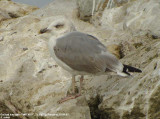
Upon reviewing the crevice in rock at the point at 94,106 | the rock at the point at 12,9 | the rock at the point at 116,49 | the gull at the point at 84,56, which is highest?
the gull at the point at 84,56

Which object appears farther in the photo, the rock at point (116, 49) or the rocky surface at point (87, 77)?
the rock at point (116, 49)

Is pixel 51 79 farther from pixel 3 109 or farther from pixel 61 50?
pixel 61 50

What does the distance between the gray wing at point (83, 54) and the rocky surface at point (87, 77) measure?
1.20ft

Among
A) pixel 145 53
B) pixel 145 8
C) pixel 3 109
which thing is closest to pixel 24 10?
pixel 145 8

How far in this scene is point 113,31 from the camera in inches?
284

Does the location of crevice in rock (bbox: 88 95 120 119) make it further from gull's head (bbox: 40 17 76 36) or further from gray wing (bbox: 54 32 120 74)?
gull's head (bbox: 40 17 76 36)

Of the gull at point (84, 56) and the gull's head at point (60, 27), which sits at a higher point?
the gull's head at point (60, 27)

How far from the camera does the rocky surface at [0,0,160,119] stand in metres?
4.31

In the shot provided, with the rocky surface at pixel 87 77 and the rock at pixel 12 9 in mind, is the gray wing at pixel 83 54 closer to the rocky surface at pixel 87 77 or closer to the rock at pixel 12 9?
the rocky surface at pixel 87 77

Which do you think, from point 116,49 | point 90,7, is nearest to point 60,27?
point 116,49

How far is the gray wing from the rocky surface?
0.36 meters

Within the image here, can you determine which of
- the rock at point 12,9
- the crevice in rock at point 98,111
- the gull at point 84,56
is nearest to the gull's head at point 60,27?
the gull at point 84,56

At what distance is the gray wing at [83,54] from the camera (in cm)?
439

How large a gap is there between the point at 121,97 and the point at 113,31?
3.04m
